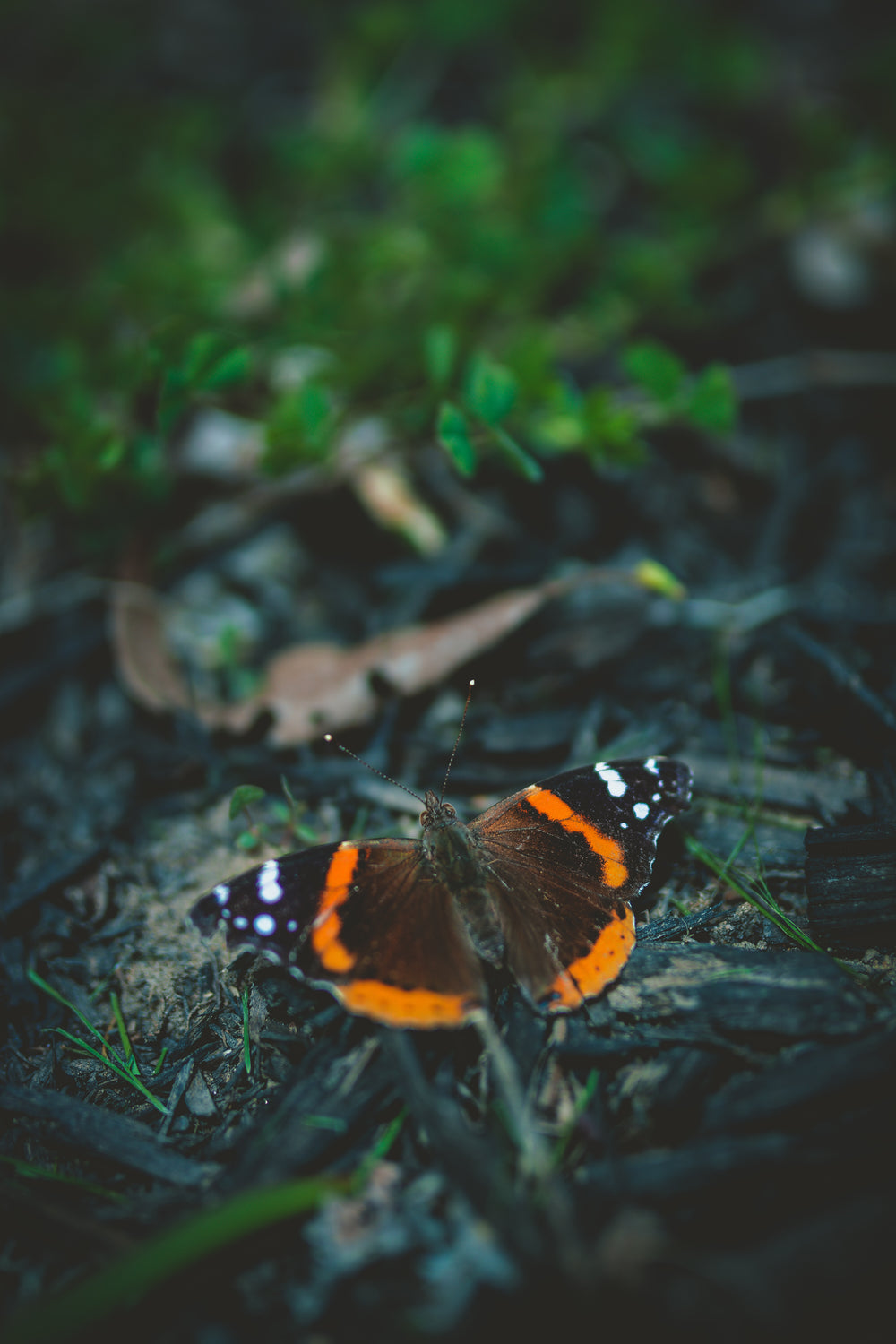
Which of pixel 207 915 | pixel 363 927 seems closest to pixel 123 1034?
pixel 207 915

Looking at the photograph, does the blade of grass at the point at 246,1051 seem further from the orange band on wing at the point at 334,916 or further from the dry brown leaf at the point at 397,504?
the dry brown leaf at the point at 397,504

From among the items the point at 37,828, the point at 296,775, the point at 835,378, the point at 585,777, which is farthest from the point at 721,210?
the point at 37,828

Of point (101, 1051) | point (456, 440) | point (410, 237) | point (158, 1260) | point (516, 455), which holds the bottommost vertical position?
point (101, 1051)

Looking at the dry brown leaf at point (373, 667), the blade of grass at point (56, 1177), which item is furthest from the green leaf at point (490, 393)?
the blade of grass at point (56, 1177)

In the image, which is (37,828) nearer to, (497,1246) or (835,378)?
(497,1246)

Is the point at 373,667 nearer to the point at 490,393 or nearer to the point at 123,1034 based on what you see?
the point at 490,393
